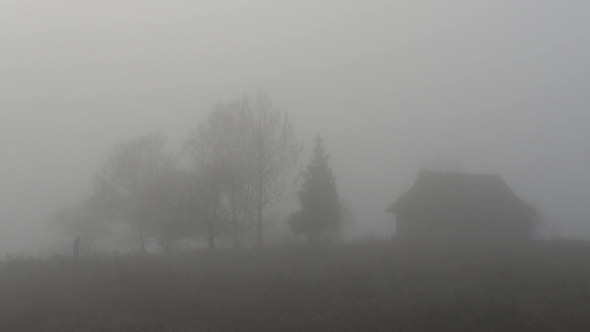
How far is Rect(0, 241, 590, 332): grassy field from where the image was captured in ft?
49.1

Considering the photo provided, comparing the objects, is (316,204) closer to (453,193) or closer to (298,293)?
(453,193)

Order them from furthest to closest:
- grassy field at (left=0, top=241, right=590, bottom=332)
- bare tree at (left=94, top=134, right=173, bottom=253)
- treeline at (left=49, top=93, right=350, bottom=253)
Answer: bare tree at (left=94, top=134, right=173, bottom=253) → treeline at (left=49, top=93, right=350, bottom=253) → grassy field at (left=0, top=241, right=590, bottom=332)

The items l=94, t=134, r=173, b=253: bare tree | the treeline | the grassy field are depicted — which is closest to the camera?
the grassy field

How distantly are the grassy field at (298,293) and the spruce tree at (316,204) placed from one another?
996 cm

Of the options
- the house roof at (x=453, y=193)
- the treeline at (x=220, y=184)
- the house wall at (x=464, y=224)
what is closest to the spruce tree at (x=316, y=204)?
the treeline at (x=220, y=184)

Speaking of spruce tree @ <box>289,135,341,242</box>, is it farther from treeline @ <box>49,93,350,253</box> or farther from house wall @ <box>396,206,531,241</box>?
house wall @ <box>396,206,531,241</box>

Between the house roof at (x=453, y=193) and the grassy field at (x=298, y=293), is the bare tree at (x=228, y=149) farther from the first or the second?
the house roof at (x=453, y=193)

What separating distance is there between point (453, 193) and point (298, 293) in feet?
98.3

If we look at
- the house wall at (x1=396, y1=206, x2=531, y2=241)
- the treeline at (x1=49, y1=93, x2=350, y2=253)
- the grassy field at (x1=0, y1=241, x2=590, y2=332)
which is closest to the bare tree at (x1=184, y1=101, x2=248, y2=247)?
the treeline at (x1=49, y1=93, x2=350, y2=253)

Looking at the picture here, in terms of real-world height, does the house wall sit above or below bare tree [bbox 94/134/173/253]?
below

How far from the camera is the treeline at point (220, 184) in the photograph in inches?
1249

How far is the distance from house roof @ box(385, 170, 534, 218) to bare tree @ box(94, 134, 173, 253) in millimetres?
22371

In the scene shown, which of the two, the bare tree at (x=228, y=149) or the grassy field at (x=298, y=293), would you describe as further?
the bare tree at (x=228, y=149)

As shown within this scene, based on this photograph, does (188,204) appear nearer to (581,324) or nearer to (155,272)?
(155,272)
